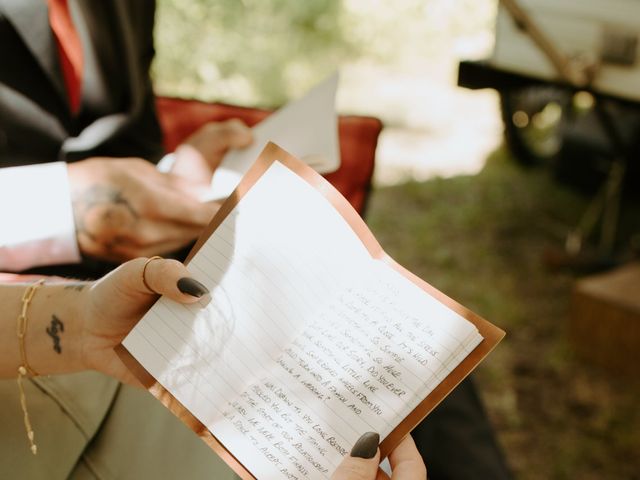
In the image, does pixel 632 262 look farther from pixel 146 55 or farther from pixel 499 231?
pixel 146 55

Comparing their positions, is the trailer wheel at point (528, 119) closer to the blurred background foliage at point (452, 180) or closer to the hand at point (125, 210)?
the blurred background foliage at point (452, 180)

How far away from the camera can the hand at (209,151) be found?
117cm

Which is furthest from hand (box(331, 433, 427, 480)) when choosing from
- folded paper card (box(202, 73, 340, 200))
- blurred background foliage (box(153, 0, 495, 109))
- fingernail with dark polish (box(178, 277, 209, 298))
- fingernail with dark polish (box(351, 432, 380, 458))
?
blurred background foliage (box(153, 0, 495, 109))

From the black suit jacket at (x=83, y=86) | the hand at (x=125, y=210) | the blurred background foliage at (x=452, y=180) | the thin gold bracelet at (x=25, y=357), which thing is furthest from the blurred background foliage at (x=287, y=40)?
the thin gold bracelet at (x=25, y=357)

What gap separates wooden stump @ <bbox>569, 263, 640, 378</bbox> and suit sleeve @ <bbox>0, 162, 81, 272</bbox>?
1342 mm

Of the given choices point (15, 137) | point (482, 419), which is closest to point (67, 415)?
point (15, 137)

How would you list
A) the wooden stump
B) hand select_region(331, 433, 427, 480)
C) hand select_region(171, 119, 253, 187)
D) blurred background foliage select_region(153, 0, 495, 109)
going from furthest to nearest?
blurred background foliage select_region(153, 0, 495, 109) < the wooden stump < hand select_region(171, 119, 253, 187) < hand select_region(331, 433, 427, 480)

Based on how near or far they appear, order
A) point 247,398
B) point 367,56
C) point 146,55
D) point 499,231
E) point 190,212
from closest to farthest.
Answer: point 247,398
point 190,212
point 146,55
point 499,231
point 367,56

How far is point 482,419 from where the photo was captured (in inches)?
44.0

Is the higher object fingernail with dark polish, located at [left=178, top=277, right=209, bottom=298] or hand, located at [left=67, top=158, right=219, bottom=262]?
fingernail with dark polish, located at [left=178, top=277, right=209, bottom=298]

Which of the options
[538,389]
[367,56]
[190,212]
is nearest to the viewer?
[190,212]

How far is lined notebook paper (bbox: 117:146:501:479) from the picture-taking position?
2.04 feet

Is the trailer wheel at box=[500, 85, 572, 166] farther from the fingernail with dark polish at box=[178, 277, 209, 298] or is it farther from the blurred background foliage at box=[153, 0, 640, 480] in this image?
the fingernail with dark polish at box=[178, 277, 209, 298]

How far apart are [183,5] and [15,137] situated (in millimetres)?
2591
